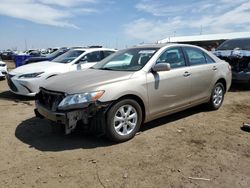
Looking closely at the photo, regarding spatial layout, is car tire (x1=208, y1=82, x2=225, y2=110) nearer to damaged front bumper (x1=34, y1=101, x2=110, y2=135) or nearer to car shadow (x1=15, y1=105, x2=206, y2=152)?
car shadow (x1=15, y1=105, x2=206, y2=152)

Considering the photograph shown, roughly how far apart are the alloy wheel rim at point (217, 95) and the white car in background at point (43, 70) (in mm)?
4101

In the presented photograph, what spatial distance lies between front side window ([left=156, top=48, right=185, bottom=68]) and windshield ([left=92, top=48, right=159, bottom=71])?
20cm

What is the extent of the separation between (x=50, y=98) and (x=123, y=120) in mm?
1236

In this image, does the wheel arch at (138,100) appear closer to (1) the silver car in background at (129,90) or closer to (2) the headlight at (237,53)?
(1) the silver car in background at (129,90)

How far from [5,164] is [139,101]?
223cm

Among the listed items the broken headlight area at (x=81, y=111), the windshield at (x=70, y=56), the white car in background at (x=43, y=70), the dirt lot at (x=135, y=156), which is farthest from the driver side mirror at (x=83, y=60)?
the broken headlight area at (x=81, y=111)

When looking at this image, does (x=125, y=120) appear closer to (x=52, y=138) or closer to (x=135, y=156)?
(x=135, y=156)

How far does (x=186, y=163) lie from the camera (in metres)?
3.91

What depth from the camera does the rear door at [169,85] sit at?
5027 mm

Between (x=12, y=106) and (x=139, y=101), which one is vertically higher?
(x=139, y=101)

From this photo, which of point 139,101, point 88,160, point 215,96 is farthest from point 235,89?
point 88,160

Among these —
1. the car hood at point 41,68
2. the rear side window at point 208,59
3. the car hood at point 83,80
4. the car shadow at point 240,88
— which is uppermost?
the rear side window at point 208,59

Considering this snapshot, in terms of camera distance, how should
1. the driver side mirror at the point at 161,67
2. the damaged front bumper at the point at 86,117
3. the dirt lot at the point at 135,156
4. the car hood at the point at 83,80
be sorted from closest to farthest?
the dirt lot at the point at 135,156
the damaged front bumper at the point at 86,117
the car hood at the point at 83,80
the driver side mirror at the point at 161,67

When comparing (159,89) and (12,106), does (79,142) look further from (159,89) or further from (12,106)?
(12,106)
